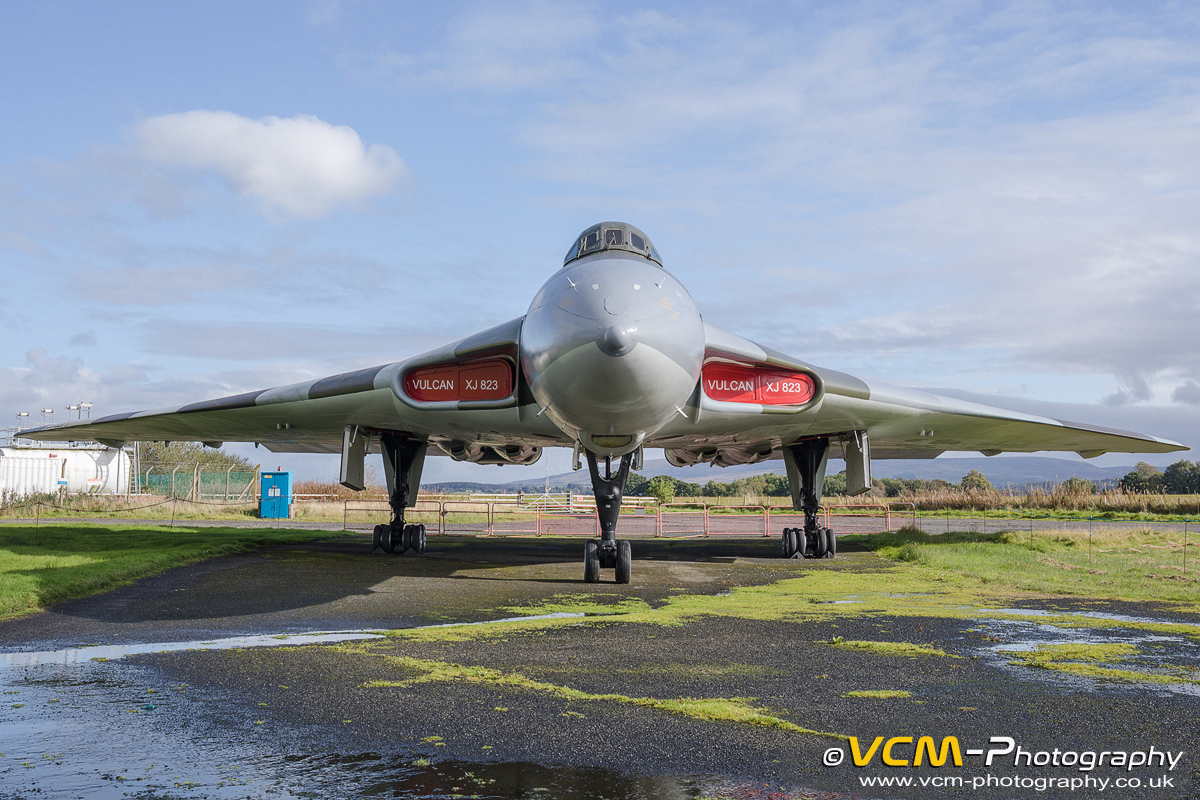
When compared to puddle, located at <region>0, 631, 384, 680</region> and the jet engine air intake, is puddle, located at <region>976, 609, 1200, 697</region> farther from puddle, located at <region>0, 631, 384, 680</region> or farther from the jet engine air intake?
the jet engine air intake

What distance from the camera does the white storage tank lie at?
4009 cm

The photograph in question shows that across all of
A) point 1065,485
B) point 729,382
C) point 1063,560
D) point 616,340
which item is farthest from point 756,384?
point 1065,485

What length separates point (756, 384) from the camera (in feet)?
35.9

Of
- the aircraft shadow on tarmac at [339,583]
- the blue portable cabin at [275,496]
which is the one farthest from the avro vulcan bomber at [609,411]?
the blue portable cabin at [275,496]

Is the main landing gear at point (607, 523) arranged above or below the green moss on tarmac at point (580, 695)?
above

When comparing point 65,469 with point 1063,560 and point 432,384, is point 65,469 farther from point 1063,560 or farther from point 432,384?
point 1063,560

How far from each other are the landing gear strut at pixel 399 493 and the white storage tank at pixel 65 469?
1260 inches

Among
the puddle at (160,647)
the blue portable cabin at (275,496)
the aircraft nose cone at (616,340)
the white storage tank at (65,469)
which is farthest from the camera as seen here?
the white storage tank at (65,469)

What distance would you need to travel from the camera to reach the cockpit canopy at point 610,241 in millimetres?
10094

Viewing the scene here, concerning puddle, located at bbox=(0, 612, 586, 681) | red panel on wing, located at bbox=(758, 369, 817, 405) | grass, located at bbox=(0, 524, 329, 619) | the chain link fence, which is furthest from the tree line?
puddle, located at bbox=(0, 612, 586, 681)

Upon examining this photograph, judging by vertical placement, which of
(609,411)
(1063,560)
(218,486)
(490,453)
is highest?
(609,411)

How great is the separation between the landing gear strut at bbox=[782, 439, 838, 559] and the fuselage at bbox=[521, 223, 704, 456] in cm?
765

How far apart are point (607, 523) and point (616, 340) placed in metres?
4.06

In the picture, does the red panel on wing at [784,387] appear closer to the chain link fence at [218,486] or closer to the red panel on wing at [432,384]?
the red panel on wing at [432,384]
